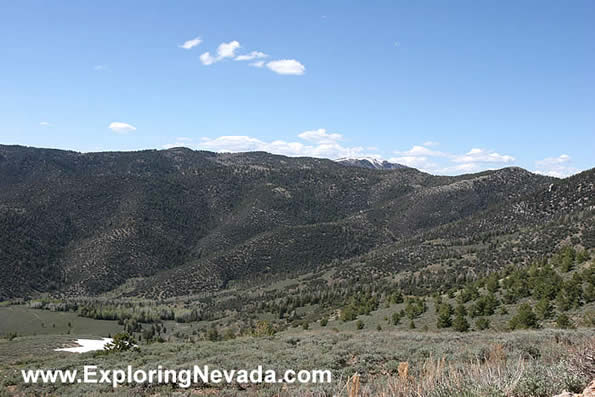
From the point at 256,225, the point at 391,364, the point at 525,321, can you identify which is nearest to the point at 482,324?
the point at 525,321

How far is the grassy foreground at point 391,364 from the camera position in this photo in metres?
5.58

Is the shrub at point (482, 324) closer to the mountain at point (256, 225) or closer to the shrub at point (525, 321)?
the shrub at point (525, 321)

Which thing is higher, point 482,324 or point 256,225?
point 256,225

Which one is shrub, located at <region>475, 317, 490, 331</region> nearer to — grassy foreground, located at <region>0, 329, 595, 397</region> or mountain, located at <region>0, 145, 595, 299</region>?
grassy foreground, located at <region>0, 329, 595, 397</region>

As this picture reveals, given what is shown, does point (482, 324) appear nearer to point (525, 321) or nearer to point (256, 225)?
point (525, 321)

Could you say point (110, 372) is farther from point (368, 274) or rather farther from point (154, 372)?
point (368, 274)

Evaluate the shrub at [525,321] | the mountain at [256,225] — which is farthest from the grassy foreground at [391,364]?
the mountain at [256,225]

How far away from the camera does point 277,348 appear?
15.1m

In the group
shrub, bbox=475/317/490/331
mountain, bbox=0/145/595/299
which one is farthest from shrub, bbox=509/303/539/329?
mountain, bbox=0/145/595/299

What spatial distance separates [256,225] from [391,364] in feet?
339

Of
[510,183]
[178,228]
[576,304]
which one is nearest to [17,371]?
[576,304]

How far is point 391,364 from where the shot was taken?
443 inches

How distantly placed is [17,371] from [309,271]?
69.9 metres

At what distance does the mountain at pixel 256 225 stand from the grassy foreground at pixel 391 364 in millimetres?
32653
